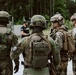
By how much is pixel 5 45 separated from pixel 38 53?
1275 mm

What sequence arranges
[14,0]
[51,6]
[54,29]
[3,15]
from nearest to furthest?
[3,15]
[54,29]
[14,0]
[51,6]

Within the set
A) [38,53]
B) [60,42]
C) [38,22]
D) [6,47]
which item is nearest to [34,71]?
[38,53]

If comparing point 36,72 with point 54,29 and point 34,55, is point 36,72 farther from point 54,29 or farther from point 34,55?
point 54,29

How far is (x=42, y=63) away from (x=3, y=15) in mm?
1501

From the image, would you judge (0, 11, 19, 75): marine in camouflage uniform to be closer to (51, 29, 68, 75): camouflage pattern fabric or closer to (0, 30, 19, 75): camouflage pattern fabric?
(0, 30, 19, 75): camouflage pattern fabric

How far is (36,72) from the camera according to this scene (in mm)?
5762

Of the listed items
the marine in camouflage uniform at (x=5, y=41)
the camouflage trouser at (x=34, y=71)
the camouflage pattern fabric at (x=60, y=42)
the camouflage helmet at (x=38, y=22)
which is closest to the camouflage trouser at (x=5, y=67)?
the marine in camouflage uniform at (x=5, y=41)

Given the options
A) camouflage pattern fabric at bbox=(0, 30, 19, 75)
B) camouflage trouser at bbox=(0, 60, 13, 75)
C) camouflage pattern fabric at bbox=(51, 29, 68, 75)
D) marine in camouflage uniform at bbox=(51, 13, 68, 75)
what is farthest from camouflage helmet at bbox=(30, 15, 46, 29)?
marine in camouflage uniform at bbox=(51, 13, 68, 75)

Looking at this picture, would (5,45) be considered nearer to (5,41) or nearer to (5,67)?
(5,41)

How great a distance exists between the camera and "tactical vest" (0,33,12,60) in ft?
22.4

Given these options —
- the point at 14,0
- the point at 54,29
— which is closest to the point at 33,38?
the point at 54,29

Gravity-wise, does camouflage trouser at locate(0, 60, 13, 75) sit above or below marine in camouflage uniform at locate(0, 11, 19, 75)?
below

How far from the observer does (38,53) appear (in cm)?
574

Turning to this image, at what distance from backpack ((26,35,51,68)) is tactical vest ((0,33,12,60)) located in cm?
116
